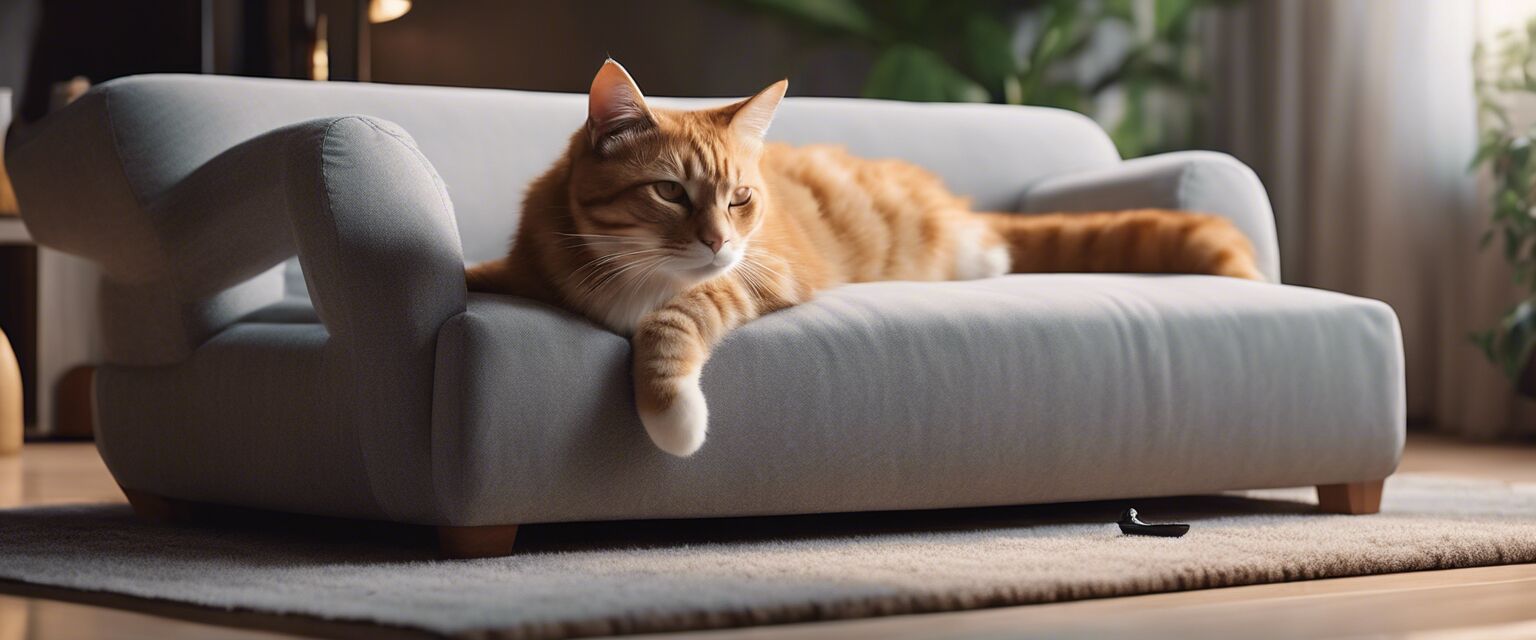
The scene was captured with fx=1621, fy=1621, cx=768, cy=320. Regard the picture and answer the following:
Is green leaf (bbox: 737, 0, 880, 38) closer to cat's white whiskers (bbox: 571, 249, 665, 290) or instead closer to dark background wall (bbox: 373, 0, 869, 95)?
dark background wall (bbox: 373, 0, 869, 95)

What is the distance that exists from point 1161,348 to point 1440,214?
98.8 inches

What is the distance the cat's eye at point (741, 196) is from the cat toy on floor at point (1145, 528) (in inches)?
27.0

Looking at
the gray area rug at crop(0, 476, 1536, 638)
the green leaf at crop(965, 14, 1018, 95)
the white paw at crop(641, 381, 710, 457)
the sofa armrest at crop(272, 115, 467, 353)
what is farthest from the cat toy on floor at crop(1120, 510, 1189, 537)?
the green leaf at crop(965, 14, 1018, 95)

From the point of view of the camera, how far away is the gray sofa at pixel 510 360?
6.14 feet

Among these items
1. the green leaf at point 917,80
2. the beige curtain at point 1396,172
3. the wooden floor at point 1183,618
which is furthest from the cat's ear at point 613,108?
the green leaf at point 917,80

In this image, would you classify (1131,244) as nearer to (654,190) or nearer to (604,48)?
(654,190)

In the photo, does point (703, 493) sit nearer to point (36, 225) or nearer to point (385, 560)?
point (385, 560)

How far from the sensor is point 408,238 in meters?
1.87

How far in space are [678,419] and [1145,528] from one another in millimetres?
694

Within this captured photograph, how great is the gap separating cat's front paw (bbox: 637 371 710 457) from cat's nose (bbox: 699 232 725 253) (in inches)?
6.2

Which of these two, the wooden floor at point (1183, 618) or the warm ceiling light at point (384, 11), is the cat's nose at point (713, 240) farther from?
the warm ceiling light at point (384, 11)

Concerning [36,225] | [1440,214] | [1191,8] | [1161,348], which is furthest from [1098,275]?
[1191,8]

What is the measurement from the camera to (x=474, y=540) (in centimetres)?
189

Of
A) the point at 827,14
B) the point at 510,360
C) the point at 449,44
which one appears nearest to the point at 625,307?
the point at 510,360
